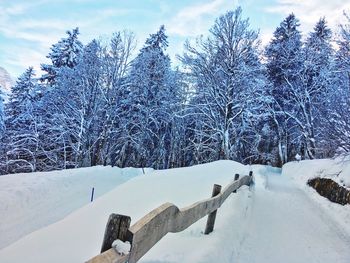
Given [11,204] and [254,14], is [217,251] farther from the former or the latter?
[254,14]

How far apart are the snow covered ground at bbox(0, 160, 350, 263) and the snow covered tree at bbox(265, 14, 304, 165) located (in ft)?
65.6

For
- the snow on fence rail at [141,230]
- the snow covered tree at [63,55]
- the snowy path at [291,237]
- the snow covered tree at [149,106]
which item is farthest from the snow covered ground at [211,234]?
the snow covered tree at [63,55]

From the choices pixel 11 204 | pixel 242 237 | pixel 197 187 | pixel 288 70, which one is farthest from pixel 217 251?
pixel 288 70

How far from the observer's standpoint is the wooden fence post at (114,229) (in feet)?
6.82

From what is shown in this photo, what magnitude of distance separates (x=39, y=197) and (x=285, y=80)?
24834 mm

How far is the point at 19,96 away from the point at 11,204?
21.2 metres

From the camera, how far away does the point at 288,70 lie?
28453 mm

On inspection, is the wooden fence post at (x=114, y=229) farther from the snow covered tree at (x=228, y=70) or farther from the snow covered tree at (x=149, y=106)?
the snow covered tree at (x=149, y=106)

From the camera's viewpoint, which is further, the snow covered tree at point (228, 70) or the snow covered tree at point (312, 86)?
the snow covered tree at point (312, 86)

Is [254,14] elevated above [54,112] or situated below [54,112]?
above

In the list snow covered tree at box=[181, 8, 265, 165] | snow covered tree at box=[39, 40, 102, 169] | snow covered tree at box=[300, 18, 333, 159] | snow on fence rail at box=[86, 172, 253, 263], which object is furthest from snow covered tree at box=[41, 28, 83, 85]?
snow on fence rail at box=[86, 172, 253, 263]

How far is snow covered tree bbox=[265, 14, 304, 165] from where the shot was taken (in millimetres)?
28484

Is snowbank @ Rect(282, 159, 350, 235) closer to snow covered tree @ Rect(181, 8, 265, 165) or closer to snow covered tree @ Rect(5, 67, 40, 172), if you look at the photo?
snow covered tree @ Rect(181, 8, 265, 165)

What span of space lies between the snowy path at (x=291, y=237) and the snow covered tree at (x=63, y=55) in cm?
2584
